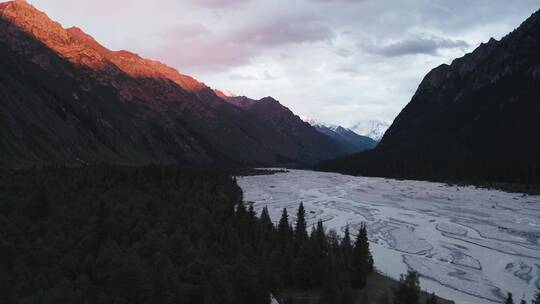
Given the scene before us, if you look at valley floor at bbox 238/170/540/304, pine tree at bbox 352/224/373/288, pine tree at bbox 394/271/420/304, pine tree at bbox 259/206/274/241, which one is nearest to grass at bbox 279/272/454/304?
pine tree at bbox 352/224/373/288

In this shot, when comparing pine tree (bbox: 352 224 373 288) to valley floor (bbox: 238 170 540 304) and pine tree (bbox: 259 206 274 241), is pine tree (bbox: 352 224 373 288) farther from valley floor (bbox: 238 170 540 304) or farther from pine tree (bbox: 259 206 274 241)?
pine tree (bbox: 259 206 274 241)

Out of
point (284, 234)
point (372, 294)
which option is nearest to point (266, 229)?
point (284, 234)

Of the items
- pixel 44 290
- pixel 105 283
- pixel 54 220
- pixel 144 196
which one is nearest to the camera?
pixel 44 290

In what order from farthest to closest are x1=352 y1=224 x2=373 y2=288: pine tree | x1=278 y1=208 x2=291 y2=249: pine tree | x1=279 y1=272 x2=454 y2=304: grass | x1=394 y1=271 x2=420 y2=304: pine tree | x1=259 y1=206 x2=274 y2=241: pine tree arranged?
1. x1=259 y1=206 x2=274 y2=241: pine tree
2. x1=278 y1=208 x2=291 y2=249: pine tree
3. x1=352 y1=224 x2=373 y2=288: pine tree
4. x1=279 y1=272 x2=454 y2=304: grass
5. x1=394 y1=271 x2=420 y2=304: pine tree

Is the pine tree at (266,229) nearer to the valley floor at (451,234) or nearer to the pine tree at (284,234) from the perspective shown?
the pine tree at (284,234)

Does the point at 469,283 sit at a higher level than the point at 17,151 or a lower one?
lower

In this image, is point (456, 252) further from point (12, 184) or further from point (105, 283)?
point (12, 184)

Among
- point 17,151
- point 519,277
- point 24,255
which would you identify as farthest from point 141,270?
point 17,151
